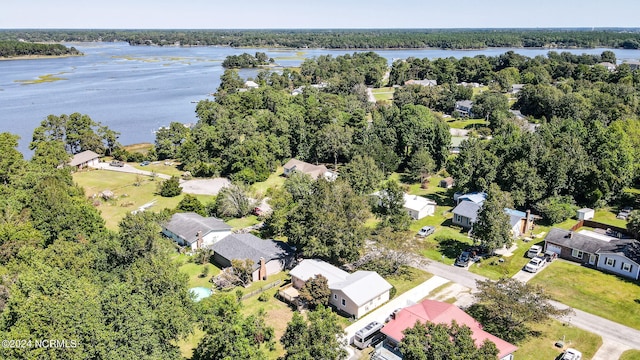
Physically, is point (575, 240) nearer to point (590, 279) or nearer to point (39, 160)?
point (590, 279)

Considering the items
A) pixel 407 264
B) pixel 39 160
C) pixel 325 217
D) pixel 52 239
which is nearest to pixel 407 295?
pixel 407 264

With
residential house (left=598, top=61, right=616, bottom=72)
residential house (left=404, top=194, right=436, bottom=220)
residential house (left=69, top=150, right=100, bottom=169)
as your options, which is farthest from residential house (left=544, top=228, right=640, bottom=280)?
residential house (left=598, top=61, right=616, bottom=72)

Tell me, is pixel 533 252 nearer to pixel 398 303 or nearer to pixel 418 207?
pixel 418 207

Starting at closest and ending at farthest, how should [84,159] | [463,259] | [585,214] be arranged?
1. [463,259]
2. [585,214]
3. [84,159]

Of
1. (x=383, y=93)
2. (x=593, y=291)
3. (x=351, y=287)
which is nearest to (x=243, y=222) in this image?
(x=351, y=287)

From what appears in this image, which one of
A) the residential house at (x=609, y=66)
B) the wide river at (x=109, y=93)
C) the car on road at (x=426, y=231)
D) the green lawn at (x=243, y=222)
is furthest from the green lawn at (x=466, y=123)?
the residential house at (x=609, y=66)

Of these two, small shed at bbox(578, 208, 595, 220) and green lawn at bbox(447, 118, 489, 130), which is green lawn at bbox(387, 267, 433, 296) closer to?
small shed at bbox(578, 208, 595, 220)
